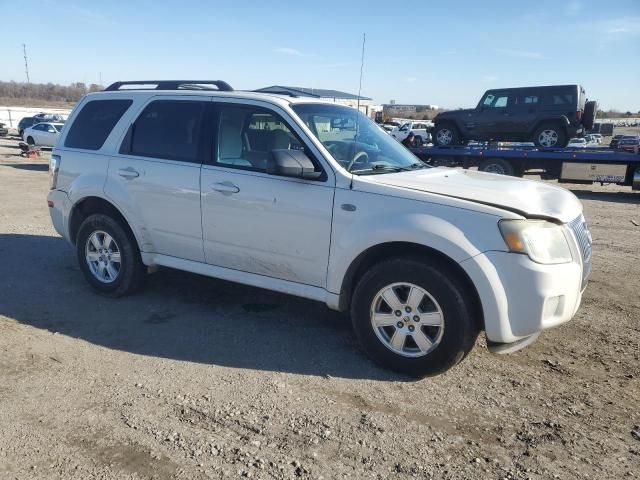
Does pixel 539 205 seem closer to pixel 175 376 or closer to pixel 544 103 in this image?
pixel 175 376

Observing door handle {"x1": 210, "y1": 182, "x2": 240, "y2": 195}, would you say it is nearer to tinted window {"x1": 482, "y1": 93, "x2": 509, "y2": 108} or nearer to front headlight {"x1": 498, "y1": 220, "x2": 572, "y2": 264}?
front headlight {"x1": 498, "y1": 220, "x2": 572, "y2": 264}

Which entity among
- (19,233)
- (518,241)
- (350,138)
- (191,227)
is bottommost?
(19,233)

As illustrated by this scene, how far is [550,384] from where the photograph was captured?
3748 mm

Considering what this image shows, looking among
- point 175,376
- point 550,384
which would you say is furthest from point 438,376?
point 175,376

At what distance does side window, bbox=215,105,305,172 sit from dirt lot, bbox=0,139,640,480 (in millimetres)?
1435

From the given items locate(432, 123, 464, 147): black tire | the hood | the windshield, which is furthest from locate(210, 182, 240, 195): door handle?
locate(432, 123, 464, 147): black tire

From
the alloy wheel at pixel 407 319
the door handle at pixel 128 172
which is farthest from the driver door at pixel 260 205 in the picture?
the door handle at pixel 128 172

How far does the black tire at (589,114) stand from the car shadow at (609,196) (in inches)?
75.4

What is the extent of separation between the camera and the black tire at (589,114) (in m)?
15.4

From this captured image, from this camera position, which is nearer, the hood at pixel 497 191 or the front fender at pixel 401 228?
the front fender at pixel 401 228

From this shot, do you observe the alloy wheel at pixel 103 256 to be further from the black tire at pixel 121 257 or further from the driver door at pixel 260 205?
the driver door at pixel 260 205

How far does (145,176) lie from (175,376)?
196cm

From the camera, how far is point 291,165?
3.89 metres

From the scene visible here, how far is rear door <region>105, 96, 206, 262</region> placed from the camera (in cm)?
464
